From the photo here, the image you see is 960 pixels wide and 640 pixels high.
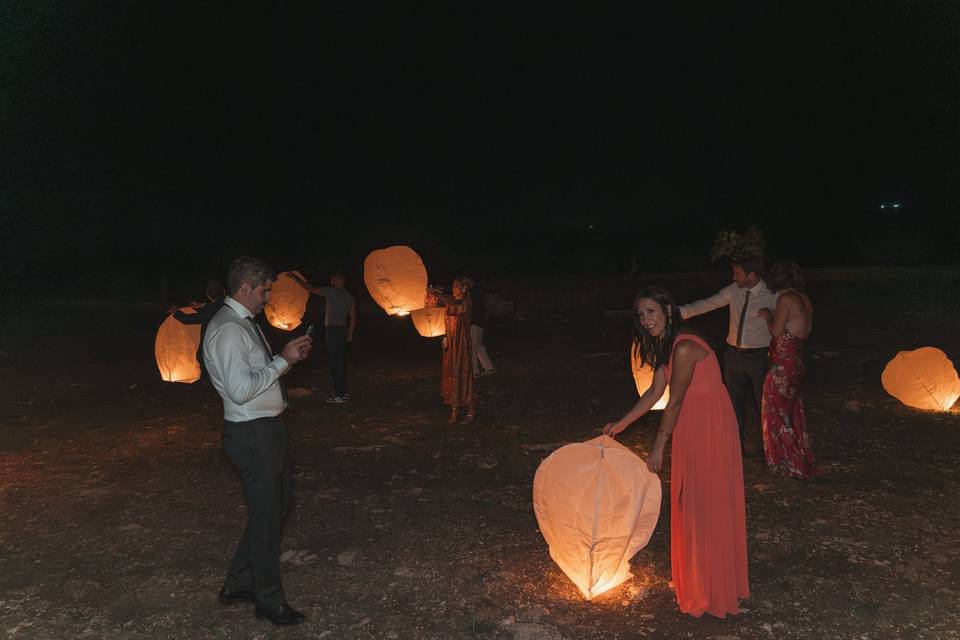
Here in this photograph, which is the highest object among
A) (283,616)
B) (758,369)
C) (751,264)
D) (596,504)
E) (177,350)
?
(751,264)

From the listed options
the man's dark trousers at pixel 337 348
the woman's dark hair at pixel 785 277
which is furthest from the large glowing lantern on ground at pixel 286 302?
the woman's dark hair at pixel 785 277

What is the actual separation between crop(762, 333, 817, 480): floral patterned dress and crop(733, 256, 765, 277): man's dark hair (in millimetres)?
624

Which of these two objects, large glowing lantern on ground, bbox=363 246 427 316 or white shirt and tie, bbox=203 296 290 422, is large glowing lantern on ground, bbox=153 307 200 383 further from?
white shirt and tie, bbox=203 296 290 422

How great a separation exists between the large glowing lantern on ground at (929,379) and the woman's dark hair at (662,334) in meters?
5.53

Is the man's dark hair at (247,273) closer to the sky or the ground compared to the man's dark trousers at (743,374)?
closer to the sky

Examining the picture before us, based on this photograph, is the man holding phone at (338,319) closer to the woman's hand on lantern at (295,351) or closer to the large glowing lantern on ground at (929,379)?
the woman's hand on lantern at (295,351)

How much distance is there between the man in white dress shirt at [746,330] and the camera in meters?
6.14

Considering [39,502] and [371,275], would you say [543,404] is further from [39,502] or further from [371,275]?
[39,502]

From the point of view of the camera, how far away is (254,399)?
3.46 metres

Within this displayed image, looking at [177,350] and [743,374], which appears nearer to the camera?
[743,374]

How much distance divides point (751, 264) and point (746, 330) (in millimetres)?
598

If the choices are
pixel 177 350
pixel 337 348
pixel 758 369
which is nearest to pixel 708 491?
pixel 758 369

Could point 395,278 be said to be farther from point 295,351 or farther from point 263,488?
point 263,488

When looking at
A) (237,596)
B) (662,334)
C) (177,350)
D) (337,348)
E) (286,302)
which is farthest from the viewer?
(337,348)
